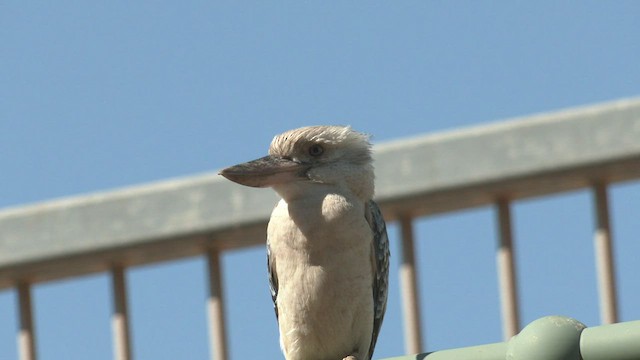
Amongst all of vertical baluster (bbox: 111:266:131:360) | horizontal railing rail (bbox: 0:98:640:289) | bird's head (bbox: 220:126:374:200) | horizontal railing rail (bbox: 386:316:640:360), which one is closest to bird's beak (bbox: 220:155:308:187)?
bird's head (bbox: 220:126:374:200)

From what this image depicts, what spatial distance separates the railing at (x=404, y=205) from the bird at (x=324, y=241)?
A: 2.72 m

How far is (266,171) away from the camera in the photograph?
7.78 m

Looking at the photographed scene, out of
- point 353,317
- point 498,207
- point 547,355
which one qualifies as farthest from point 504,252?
point 547,355

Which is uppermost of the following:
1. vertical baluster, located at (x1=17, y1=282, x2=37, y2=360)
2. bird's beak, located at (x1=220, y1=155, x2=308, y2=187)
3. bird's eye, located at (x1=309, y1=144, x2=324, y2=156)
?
bird's eye, located at (x1=309, y1=144, x2=324, y2=156)

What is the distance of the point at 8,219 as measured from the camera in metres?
11.8

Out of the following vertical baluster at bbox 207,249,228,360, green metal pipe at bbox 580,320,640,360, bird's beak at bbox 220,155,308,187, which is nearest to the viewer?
green metal pipe at bbox 580,320,640,360

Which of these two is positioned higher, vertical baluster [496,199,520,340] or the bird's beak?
the bird's beak

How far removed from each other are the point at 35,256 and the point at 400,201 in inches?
93.7

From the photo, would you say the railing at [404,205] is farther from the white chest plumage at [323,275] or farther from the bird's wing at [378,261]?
the white chest plumage at [323,275]

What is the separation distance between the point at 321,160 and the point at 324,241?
370 mm

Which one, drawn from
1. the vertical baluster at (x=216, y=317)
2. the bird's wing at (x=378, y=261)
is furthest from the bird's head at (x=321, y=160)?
the vertical baluster at (x=216, y=317)

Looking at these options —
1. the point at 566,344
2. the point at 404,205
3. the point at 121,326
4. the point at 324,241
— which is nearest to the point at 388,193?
the point at 404,205

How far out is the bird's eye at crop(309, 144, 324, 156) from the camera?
8164 mm

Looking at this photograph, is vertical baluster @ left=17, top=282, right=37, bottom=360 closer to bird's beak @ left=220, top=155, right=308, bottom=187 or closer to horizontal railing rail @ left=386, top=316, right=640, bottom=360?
bird's beak @ left=220, top=155, right=308, bottom=187
